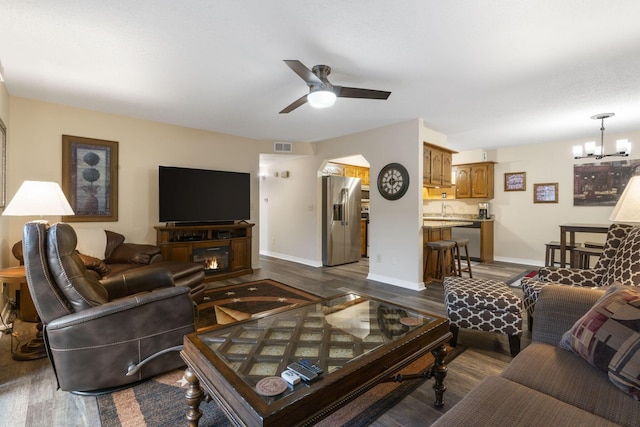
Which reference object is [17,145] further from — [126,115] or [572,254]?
[572,254]

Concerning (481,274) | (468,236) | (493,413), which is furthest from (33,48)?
(468,236)

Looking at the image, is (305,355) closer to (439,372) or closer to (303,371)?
(303,371)

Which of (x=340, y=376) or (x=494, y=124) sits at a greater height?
(x=494, y=124)

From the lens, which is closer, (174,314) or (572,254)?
(174,314)

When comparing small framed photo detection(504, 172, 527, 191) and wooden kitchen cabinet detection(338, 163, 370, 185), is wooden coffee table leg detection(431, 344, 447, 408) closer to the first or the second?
wooden kitchen cabinet detection(338, 163, 370, 185)

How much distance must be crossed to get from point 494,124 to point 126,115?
17.3ft

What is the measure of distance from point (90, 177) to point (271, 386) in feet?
13.2

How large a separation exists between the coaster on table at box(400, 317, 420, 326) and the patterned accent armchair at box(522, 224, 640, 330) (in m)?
1.18

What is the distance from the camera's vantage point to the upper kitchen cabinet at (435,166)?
447cm

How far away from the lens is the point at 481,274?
509 centimetres

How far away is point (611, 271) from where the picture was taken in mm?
2311

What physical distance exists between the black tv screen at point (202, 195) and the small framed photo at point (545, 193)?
18.2ft

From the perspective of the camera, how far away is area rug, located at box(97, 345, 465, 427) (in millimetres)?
1600

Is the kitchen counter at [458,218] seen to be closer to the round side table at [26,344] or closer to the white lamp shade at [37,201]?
the white lamp shade at [37,201]
